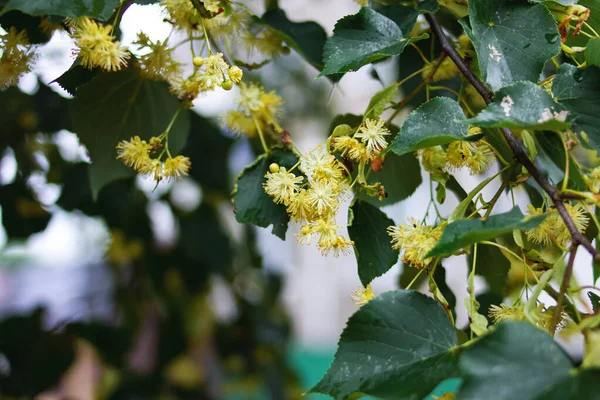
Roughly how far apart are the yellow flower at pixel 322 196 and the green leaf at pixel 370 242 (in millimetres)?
31

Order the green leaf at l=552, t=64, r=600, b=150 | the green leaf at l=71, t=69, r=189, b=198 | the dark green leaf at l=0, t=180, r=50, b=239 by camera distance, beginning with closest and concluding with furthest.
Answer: the green leaf at l=552, t=64, r=600, b=150
the green leaf at l=71, t=69, r=189, b=198
the dark green leaf at l=0, t=180, r=50, b=239

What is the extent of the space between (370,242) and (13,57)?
0.27 m

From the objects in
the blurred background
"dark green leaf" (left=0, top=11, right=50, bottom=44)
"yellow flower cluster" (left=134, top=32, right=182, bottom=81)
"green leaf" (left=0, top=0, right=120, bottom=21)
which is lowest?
the blurred background

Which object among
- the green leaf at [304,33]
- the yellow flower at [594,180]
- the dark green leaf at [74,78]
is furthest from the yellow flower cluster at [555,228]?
the dark green leaf at [74,78]

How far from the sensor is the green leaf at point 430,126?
0.29 meters

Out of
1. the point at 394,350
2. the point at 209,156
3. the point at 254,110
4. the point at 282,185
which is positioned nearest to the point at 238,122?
the point at 254,110

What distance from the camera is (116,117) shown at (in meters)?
0.44

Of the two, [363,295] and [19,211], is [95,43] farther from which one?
[19,211]

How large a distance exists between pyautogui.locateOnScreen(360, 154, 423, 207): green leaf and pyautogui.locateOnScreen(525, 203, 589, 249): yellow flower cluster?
0.36 ft

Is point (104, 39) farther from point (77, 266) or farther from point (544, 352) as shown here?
point (77, 266)

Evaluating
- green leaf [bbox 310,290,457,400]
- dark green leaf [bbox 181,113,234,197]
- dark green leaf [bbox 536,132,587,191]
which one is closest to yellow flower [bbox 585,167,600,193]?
dark green leaf [bbox 536,132,587,191]

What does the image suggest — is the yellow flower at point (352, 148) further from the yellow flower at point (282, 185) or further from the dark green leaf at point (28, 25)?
the dark green leaf at point (28, 25)

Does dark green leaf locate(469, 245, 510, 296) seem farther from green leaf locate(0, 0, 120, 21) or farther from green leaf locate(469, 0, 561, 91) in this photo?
green leaf locate(0, 0, 120, 21)

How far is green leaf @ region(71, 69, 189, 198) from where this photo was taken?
1.38ft
